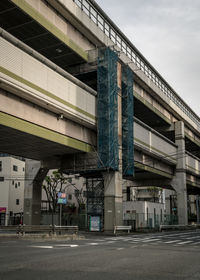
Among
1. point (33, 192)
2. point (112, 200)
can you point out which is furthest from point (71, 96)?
point (33, 192)

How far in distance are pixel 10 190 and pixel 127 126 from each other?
119 ft

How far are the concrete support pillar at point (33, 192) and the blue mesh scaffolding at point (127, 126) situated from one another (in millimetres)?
9512

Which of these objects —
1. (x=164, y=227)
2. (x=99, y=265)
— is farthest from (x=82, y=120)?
(x=164, y=227)

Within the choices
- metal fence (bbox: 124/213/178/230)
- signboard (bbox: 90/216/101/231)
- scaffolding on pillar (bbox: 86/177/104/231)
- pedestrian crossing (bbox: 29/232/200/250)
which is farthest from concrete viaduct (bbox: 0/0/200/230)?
pedestrian crossing (bbox: 29/232/200/250)

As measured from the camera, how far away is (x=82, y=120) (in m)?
31.9

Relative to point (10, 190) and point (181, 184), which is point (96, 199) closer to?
point (181, 184)

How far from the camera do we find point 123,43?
145 ft

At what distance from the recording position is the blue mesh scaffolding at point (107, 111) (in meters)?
34.3

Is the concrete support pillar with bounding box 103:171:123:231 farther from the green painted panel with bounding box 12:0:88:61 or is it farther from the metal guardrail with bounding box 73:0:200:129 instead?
A: the metal guardrail with bounding box 73:0:200:129

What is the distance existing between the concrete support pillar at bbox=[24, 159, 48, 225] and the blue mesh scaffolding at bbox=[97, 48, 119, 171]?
8.83 metres

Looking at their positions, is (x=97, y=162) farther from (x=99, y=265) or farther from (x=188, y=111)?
(x=188, y=111)

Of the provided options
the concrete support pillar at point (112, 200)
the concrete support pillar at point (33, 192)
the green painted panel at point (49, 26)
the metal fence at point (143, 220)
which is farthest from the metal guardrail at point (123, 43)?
the metal fence at point (143, 220)

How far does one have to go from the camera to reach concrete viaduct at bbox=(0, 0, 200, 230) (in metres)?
25.2

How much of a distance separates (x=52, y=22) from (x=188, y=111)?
4779 centimetres
